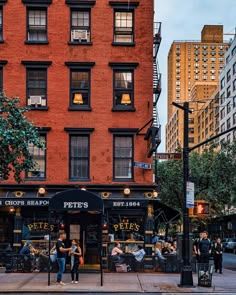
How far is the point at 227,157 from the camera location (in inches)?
1502

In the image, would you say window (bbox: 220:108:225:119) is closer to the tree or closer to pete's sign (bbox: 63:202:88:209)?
pete's sign (bbox: 63:202:88:209)

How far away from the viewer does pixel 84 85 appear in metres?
28.0

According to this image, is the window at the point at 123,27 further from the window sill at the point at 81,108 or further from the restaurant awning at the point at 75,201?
the restaurant awning at the point at 75,201

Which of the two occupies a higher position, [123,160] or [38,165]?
[123,160]

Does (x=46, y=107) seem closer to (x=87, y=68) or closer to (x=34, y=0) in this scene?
(x=87, y=68)

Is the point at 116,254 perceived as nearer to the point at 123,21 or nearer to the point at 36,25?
the point at 123,21

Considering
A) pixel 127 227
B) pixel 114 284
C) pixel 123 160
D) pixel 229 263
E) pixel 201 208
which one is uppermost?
pixel 123 160

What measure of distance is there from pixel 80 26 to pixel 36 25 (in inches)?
90.2

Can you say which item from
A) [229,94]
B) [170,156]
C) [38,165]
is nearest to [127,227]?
[38,165]

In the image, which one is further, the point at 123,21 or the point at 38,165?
the point at 123,21

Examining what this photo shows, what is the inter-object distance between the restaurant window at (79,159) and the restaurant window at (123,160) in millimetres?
1425

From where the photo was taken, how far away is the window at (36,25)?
28.3 m

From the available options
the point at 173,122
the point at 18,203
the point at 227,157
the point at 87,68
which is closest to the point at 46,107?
the point at 87,68

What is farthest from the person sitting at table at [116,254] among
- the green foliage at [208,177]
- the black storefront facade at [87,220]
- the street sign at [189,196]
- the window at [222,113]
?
the window at [222,113]
